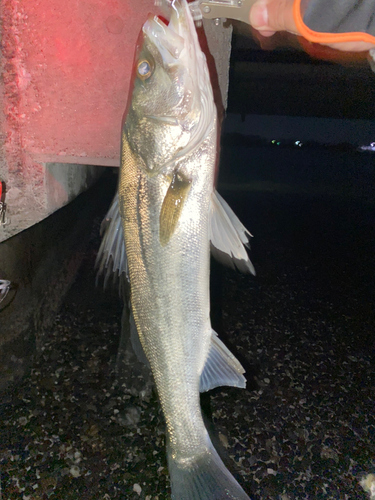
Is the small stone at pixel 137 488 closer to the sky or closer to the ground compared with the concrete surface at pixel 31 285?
closer to the ground

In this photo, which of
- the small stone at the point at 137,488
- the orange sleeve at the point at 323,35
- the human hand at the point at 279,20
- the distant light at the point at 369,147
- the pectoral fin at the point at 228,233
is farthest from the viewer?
the distant light at the point at 369,147

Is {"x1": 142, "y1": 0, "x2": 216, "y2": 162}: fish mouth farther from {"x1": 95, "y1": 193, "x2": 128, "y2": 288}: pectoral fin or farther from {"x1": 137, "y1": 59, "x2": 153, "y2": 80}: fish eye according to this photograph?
{"x1": 95, "y1": 193, "x2": 128, "y2": 288}: pectoral fin

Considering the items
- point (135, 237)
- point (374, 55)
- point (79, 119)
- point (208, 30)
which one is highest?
point (208, 30)

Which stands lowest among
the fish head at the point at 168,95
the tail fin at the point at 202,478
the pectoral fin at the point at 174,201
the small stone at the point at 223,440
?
the small stone at the point at 223,440

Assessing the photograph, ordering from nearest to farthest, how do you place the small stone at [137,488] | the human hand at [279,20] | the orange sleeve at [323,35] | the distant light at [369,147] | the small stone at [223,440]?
the orange sleeve at [323,35]
the human hand at [279,20]
the small stone at [137,488]
the small stone at [223,440]
the distant light at [369,147]

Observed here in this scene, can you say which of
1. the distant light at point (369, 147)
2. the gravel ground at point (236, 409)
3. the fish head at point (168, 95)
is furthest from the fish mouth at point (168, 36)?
the distant light at point (369, 147)

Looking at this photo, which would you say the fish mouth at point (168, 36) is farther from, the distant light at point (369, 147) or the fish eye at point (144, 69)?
the distant light at point (369, 147)

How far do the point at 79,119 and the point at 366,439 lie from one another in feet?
12.2

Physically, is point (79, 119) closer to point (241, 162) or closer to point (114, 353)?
point (114, 353)

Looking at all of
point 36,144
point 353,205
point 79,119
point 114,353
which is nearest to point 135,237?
point 79,119

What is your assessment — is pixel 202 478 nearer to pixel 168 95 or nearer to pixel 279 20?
pixel 168 95

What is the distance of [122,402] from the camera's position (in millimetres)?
3207

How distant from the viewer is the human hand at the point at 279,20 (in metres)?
1.28

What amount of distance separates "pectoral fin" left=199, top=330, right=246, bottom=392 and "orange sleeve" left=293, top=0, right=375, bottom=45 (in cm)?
128
